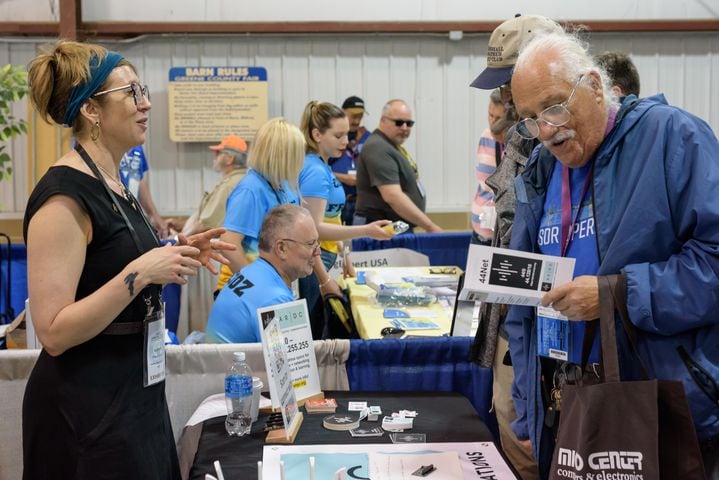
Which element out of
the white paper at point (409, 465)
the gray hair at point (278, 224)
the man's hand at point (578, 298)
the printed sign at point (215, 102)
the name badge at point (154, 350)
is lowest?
the white paper at point (409, 465)

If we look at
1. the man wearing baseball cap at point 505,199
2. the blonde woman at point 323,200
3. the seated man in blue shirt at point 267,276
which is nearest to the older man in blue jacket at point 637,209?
the man wearing baseball cap at point 505,199

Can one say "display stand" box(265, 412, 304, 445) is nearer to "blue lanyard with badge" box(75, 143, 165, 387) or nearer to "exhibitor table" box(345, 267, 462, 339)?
"blue lanyard with badge" box(75, 143, 165, 387)

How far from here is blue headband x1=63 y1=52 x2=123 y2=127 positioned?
1.87 m

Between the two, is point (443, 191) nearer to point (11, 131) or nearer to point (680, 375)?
point (11, 131)

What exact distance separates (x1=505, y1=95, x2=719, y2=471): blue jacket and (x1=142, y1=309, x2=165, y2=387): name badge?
0.99 metres

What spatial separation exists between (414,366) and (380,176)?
3.12 metres

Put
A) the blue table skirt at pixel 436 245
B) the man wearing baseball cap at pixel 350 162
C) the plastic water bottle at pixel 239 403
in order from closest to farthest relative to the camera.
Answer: the plastic water bottle at pixel 239 403
the blue table skirt at pixel 436 245
the man wearing baseball cap at pixel 350 162

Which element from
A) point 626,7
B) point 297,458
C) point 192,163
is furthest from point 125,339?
point 626,7

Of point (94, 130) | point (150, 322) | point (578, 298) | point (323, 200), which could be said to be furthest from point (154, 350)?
point (323, 200)

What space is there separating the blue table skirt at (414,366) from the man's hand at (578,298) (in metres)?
1.12

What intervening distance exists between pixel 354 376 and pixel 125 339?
1.18 m

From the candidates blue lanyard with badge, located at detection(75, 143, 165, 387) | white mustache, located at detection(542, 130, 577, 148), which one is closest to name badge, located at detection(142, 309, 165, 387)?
blue lanyard with badge, located at detection(75, 143, 165, 387)

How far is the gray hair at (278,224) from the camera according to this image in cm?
309

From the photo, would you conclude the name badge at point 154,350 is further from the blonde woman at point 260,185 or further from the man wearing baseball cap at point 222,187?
the man wearing baseball cap at point 222,187
